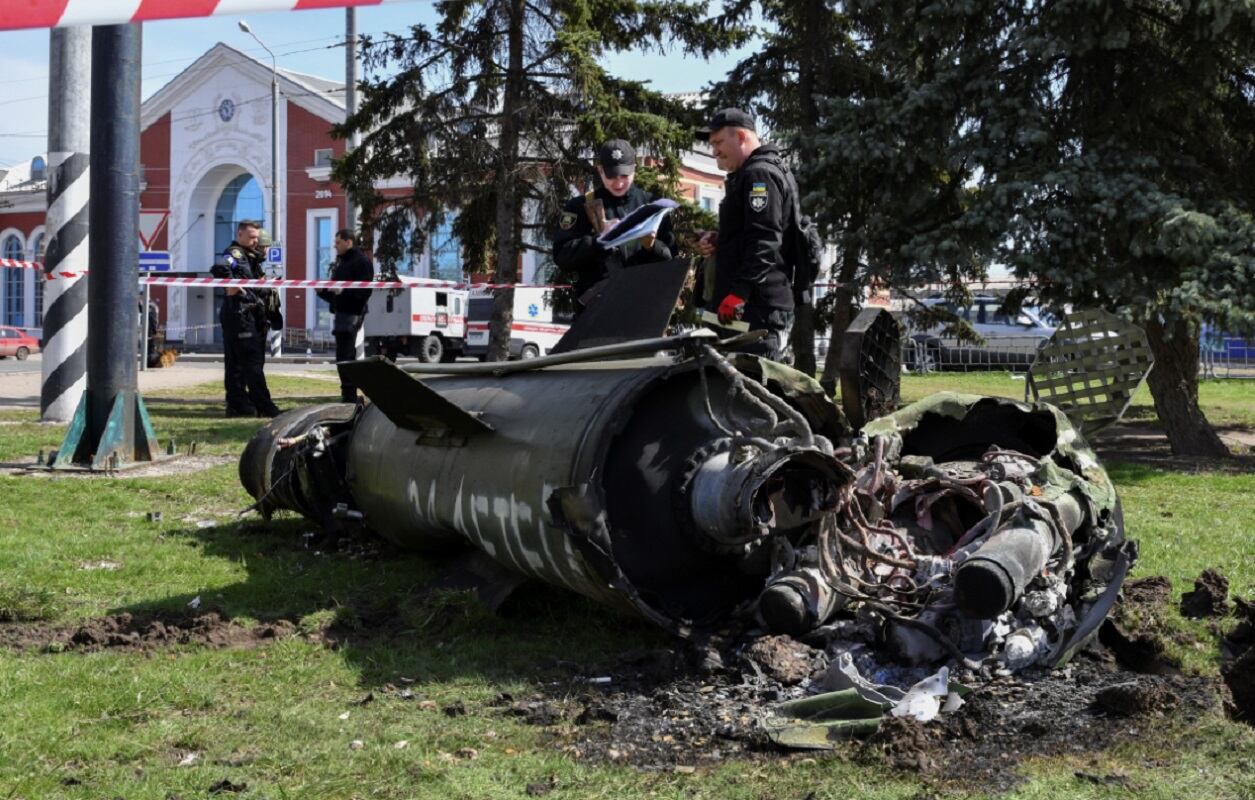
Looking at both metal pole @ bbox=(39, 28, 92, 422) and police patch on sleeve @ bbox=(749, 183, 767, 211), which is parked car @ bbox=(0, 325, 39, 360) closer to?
metal pole @ bbox=(39, 28, 92, 422)

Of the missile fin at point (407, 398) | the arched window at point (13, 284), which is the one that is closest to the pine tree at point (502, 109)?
the missile fin at point (407, 398)

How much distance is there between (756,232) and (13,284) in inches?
1974

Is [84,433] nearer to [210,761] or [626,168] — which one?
[626,168]

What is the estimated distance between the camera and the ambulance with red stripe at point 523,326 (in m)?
31.0

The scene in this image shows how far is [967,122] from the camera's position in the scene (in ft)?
36.6

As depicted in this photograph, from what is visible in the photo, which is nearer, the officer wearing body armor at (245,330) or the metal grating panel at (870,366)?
the metal grating panel at (870,366)

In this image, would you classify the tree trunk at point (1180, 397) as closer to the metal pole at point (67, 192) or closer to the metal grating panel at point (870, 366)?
the metal grating panel at point (870, 366)

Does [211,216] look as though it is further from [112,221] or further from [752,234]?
[752,234]

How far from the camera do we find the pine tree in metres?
16.0

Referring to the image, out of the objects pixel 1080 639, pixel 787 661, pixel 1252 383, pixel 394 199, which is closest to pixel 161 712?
pixel 787 661

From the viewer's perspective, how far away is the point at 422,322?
105 ft

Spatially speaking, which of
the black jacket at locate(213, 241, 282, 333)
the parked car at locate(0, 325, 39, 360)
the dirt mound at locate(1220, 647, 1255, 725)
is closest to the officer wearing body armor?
the black jacket at locate(213, 241, 282, 333)

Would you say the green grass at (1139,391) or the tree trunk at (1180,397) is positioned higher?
the tree trunk at (1180,397)

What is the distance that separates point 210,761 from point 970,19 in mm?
9574
